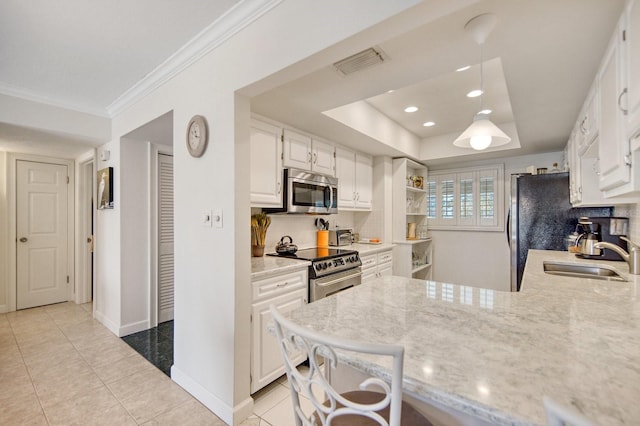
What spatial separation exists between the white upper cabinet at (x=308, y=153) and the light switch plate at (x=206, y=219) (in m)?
1.05

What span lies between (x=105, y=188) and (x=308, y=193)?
2215 millimetres

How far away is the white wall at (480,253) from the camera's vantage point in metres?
4.25

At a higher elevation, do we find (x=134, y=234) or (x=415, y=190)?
(x=415, y=190)

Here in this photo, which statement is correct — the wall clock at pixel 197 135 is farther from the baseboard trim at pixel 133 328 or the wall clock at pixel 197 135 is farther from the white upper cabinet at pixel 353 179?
the baseboard trim at pixel 133 328

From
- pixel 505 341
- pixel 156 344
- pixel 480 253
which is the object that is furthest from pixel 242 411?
pixel 480 253

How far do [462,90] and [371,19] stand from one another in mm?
1949

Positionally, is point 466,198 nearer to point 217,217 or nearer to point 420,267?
point 420,267

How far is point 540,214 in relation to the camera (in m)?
3.06

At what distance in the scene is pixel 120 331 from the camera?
3.11m

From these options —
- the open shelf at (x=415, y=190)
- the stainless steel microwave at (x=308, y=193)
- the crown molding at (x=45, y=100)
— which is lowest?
the stainless steel microwave at (x=308, y=193)

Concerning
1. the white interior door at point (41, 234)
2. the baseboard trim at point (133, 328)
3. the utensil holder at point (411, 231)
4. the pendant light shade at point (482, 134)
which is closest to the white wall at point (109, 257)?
the baseboard trim at point (133, 328)

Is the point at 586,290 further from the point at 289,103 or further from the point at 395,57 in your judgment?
the point at 289,103

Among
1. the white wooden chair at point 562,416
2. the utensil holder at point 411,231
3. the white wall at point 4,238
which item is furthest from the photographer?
the utensil holder at point 411,231

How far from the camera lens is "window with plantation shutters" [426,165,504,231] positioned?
4.40 metres
